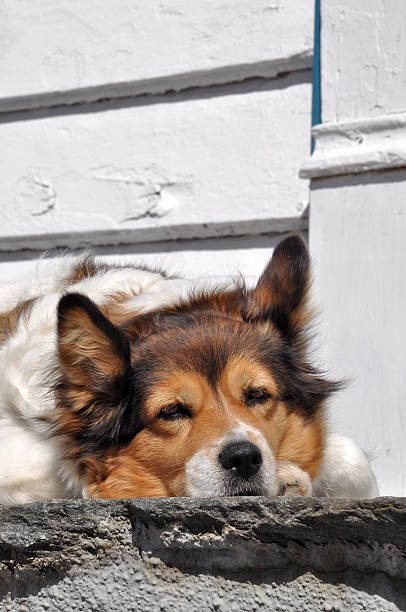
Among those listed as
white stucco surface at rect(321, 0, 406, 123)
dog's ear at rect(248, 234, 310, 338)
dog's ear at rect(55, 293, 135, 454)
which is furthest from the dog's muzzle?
white stucco surface at rect(321, 0, 406, 123)

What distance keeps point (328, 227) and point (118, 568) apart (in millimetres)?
2390

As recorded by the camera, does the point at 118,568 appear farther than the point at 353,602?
Yes

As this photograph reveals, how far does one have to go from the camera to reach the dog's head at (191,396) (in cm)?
260

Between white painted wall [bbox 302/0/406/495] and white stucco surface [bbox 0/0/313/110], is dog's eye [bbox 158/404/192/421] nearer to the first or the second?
white painted wall [bbox 302/0/406/495]

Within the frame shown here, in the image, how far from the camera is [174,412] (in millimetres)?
2730

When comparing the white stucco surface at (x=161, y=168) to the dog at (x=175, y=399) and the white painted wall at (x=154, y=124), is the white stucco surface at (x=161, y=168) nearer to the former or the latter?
the white painted wall at (x=154, y=124)

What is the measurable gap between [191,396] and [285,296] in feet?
2.38

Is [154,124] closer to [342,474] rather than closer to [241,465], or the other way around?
[342,474]

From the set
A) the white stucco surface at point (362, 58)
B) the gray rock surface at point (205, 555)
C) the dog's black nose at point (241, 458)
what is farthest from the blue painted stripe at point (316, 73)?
the gray rock surface at point (205, 555)

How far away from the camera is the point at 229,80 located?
4.59m

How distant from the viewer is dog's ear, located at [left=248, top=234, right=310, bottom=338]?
316 cm

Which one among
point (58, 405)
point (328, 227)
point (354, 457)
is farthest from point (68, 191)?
point (354, 457)

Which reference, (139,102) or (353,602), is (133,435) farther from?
(139,102)

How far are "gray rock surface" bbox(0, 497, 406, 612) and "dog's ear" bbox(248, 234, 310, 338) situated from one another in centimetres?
148
